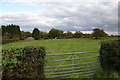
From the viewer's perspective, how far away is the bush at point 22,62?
14.3 ft

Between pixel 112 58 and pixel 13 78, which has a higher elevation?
pixel 112 58

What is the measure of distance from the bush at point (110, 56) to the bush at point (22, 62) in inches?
119

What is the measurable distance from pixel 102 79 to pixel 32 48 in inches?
126

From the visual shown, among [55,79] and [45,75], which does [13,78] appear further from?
[55,79]

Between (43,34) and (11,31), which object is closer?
(11,31)

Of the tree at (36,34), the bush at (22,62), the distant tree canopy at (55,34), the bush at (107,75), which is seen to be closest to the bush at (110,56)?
the bush at (107,75)

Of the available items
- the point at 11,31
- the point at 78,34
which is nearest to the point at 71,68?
the point at 11,31

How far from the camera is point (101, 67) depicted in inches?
238

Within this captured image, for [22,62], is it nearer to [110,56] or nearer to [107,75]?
[107,75]

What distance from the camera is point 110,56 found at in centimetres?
566

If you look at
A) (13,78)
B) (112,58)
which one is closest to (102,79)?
(112,58)

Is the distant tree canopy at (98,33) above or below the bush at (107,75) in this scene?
above

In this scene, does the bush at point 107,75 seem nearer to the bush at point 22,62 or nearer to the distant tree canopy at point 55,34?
the bush at point 22,62

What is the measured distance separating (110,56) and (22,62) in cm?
389
